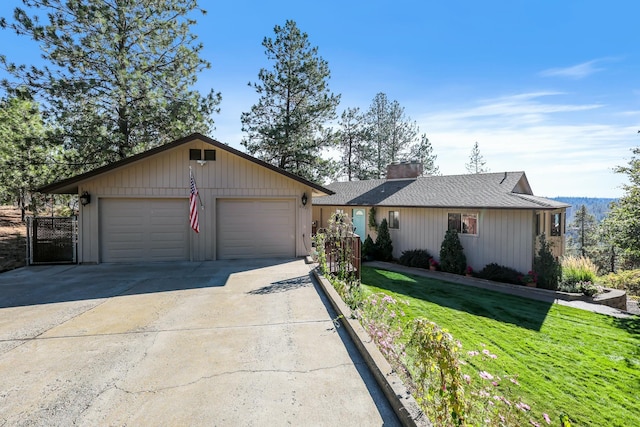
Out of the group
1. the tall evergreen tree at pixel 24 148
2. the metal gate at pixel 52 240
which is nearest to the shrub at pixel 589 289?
the metal gate at pixel 52 240

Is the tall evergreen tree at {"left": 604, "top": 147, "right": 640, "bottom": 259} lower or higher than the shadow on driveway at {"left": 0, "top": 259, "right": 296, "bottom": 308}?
higher

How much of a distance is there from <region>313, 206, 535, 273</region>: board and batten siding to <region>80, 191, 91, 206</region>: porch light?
38.6 feet

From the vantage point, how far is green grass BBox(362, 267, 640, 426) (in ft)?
13.9

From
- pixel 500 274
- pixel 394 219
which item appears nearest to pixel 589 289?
pixel 500 274

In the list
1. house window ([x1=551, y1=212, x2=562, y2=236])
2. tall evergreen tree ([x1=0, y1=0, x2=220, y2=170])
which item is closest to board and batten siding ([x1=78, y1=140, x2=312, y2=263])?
tall evergreen tree ([x1=0, y1=0, x2=220, y2=170])

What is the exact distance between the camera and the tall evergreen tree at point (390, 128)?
27.8 metres

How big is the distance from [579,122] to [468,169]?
2047 centimetres

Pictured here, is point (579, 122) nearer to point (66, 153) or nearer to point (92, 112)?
point (92, 112)

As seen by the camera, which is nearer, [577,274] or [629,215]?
[577,274]

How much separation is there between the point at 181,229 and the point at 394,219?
958cm

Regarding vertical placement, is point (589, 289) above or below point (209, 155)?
below

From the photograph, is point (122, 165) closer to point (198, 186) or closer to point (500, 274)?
point (198, 186)

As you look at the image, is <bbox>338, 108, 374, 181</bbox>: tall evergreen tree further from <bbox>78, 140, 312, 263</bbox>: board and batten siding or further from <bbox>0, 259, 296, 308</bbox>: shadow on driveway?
<bbox>0, 259, 296, 308</bbox>: shadow on driveway

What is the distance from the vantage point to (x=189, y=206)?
941 centimetres
